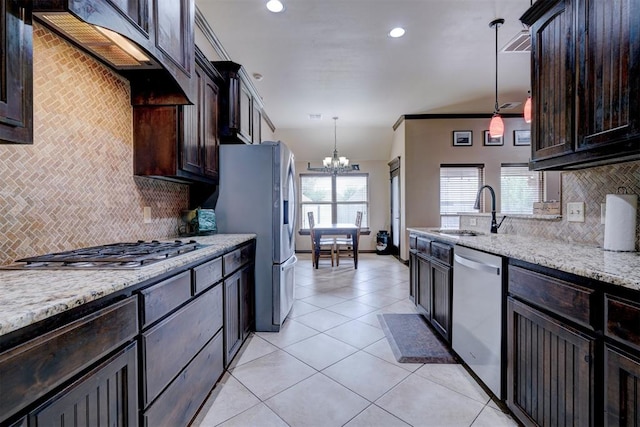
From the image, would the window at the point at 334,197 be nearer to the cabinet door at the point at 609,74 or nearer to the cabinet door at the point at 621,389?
the cabinet door at the point at 609,74

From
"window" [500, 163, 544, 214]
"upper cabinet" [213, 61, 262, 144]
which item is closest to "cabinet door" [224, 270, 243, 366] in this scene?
"upper cabinet" [213, 61, 262, 144]

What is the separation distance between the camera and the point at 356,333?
8.91 feet

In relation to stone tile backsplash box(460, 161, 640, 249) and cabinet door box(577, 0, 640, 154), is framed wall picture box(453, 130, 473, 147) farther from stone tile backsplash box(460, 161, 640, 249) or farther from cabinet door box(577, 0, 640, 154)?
cabinet door box(577, 0, 640, 154)

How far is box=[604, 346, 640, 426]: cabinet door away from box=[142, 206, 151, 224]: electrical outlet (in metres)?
2.60

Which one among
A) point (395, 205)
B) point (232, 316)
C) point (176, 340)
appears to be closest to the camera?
point (176, 340)

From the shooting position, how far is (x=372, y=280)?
15.5ft

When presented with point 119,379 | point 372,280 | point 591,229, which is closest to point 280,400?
point 119,379

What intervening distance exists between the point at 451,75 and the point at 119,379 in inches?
186

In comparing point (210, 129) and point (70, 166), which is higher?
point (210, 129)

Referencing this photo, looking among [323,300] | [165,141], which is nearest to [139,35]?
[165,141]

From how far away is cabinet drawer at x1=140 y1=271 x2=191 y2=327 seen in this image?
113 cm

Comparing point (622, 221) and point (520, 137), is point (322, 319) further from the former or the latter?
point (520, 137)

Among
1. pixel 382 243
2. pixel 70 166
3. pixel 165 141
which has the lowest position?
pixel 382 243

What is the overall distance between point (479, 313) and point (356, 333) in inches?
46.9
